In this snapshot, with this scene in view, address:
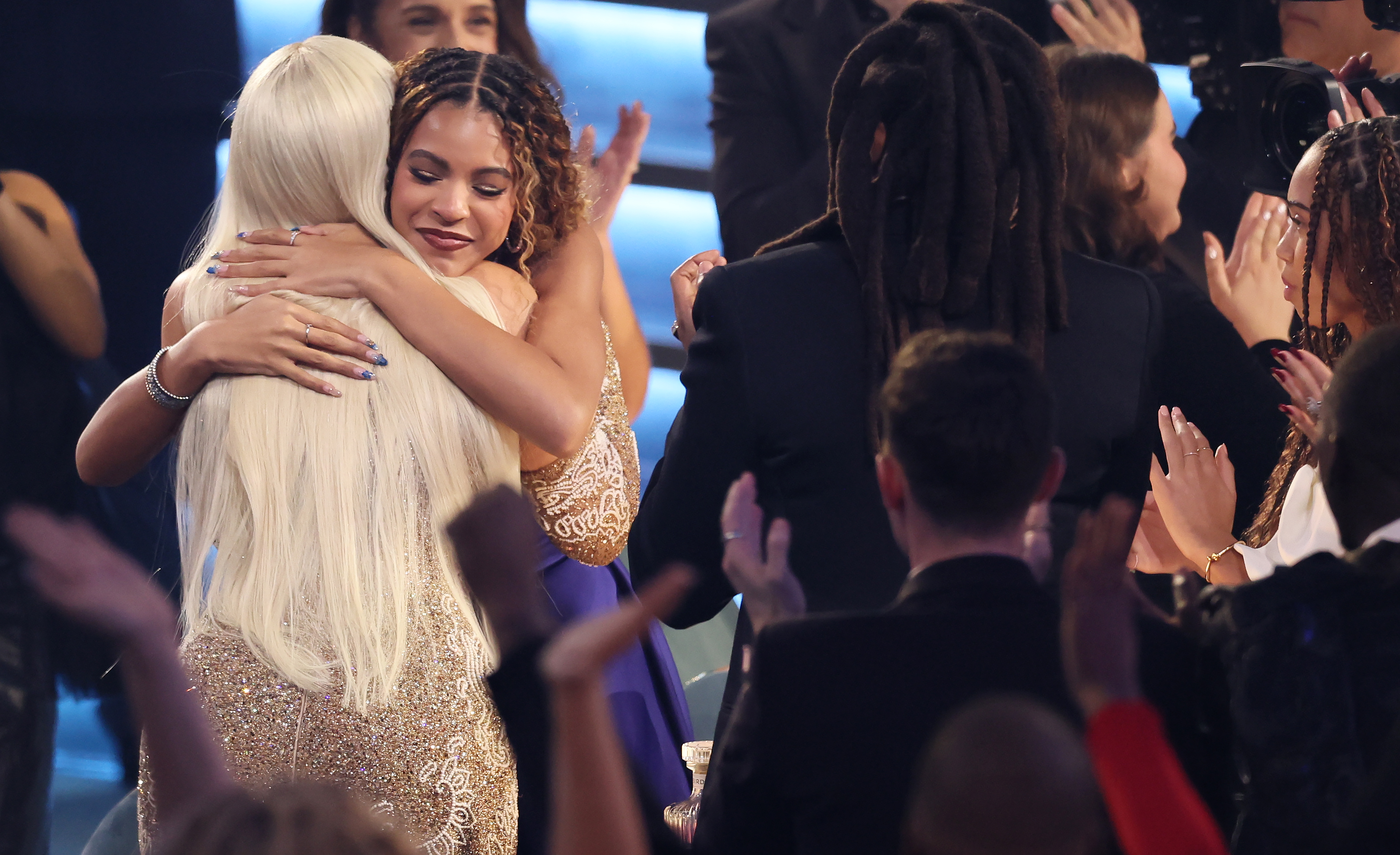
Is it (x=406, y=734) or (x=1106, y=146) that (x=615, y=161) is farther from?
(x=406, y=734)

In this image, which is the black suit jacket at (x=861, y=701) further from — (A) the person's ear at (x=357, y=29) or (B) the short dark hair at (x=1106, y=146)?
(A) the person's ear at (x=357, y=29)

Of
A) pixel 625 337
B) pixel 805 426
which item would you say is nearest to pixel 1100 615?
pixel 805 426

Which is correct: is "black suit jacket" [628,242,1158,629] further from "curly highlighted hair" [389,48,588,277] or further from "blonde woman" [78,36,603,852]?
"curly highlighted hair" [389,48,588,277]

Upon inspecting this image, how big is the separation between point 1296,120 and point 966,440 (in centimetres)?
185

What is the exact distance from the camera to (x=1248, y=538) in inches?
82.1

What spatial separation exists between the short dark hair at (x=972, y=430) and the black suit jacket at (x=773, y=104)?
1.91 m

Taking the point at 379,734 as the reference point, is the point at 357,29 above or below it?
above

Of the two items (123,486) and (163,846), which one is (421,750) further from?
(123,486)

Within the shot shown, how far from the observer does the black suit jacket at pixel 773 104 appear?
125 inches

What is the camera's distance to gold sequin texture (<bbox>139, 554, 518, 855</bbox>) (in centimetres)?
159

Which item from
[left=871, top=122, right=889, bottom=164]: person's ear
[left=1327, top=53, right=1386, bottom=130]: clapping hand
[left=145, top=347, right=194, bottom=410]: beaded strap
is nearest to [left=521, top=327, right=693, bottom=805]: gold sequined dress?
[left=145, top=347, right=194, bottom=410]: beaded strap

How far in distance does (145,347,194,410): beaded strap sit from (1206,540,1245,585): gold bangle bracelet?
56.2 inches

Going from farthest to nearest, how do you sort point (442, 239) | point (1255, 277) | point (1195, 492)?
point (1255, 277)
point (1195, 492)
point (442, 239)

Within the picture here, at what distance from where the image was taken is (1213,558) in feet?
6.68
